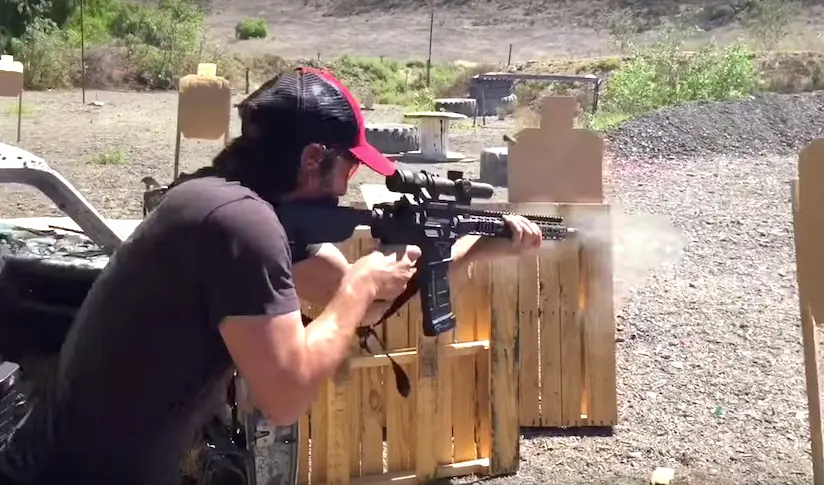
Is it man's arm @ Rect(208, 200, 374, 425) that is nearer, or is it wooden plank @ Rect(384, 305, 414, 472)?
man's arm @ Rect(208, 200, 374, 425)

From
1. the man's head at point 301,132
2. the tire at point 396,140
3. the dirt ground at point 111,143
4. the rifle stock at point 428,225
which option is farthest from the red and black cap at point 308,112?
the tire at point 396,140

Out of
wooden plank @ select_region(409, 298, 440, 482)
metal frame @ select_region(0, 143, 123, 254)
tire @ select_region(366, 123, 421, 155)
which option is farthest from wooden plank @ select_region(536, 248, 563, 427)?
tire @ select_region(366, 123, 421, 155)

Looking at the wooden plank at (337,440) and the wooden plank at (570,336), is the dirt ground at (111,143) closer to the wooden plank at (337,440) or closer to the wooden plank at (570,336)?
the wooden plank at (570,336)

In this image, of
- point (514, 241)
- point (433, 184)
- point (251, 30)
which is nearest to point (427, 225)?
point (433, 184)

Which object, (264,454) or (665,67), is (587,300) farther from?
(665,67)

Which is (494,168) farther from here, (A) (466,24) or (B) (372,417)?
(A) (466,24)

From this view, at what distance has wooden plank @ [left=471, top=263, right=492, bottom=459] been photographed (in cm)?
479

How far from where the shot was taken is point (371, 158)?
251 centimetres

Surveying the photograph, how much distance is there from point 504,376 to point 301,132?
2638mm

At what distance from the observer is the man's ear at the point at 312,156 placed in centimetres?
238

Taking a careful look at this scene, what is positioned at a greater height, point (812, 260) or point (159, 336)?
point (812, 260)

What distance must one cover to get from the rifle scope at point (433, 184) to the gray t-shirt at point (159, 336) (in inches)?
30.7

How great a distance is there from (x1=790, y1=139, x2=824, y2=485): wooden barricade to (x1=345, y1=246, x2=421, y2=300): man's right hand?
1.95 m

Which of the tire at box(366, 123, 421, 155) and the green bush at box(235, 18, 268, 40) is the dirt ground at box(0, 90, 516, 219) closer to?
the tire at box(366, 123, 421, 155)
